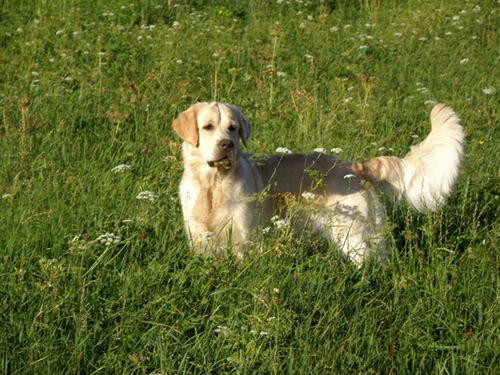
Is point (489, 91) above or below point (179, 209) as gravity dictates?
above

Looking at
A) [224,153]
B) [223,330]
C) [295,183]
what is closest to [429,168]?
[295,183]

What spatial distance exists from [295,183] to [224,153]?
2.23 ft

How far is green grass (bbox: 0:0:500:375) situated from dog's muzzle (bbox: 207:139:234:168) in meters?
0.48

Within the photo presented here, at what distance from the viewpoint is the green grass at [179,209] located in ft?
8.32

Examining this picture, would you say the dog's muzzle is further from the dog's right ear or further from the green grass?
the green grass

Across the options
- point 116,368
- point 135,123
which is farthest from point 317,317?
point 135,123

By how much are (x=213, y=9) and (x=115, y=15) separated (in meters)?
1.54

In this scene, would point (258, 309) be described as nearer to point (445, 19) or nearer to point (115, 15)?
point (115, 15)

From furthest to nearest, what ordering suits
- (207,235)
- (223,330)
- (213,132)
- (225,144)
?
(213,132) → (225,144) → (207,235) → (223,330)

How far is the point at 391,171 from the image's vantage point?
13.8 feet

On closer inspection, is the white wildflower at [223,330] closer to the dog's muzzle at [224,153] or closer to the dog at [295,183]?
the dog at [295,183]

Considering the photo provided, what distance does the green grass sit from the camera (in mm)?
2535

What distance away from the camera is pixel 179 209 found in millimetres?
3939

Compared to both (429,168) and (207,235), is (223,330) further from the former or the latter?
(429,168)
